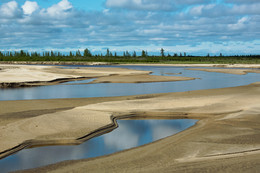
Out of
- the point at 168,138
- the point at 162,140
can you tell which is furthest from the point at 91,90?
the point at 162,140

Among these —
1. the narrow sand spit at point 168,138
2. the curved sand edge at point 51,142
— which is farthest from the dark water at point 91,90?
the curved sand edge at point 51,142

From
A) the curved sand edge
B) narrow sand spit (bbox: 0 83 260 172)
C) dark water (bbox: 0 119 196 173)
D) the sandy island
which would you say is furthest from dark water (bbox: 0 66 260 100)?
the curved sand edge

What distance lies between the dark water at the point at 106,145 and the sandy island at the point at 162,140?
565 mm

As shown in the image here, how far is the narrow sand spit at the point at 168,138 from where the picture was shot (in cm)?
1015

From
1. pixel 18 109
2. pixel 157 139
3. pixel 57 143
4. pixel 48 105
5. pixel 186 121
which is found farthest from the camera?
pixel 48 105

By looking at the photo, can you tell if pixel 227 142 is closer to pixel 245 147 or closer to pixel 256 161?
pixel 245 147

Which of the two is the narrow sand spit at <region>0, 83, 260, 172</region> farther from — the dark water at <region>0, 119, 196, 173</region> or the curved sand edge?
the dark water at <region>0, 119, 196, 173</region>

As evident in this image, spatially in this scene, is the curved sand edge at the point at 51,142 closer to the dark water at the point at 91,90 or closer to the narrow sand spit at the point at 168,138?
the narrow sand spit at the point at 168,138

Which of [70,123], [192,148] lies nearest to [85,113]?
[70,123]

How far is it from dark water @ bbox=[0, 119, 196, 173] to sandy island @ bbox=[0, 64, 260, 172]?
565mm

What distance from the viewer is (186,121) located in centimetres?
1805

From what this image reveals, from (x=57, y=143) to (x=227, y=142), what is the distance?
711 centimetres

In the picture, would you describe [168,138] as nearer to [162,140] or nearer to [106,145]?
[162,140]

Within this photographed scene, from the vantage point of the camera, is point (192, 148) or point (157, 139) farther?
point (157, 139)
